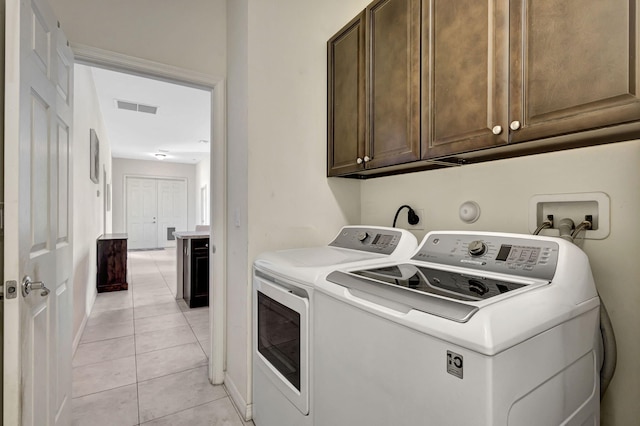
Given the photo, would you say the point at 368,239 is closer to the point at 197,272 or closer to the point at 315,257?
the point at 315,257

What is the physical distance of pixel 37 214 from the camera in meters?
1.19

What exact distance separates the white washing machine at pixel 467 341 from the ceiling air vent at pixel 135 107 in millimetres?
4480

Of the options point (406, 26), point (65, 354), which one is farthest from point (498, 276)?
point (65, 354)

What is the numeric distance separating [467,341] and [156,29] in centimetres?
227

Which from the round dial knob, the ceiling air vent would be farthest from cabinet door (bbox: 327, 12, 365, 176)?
the ceiling air vent

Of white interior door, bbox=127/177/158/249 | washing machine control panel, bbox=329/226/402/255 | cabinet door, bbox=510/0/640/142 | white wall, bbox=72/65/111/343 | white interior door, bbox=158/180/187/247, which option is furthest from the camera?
white interior door, bbox=158/180/187/247

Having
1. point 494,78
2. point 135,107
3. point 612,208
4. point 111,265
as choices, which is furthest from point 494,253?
point 135,107

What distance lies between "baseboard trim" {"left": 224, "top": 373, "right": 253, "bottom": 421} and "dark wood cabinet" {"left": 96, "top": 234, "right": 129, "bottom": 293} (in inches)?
125

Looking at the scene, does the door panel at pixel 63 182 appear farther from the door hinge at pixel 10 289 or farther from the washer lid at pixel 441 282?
the washer lid at pixel 441 282

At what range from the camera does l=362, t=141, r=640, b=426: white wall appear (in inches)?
40.0

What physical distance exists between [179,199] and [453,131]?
9431mm

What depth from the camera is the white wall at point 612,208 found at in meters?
Answer: 1.02

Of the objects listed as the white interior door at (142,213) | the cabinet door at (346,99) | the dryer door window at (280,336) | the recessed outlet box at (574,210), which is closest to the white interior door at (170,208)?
the white interior door at (142,213)

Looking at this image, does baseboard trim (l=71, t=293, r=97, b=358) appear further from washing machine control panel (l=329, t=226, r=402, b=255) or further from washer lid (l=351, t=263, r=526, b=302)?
washer lid (l=351, t=263, r=526, b=302)
